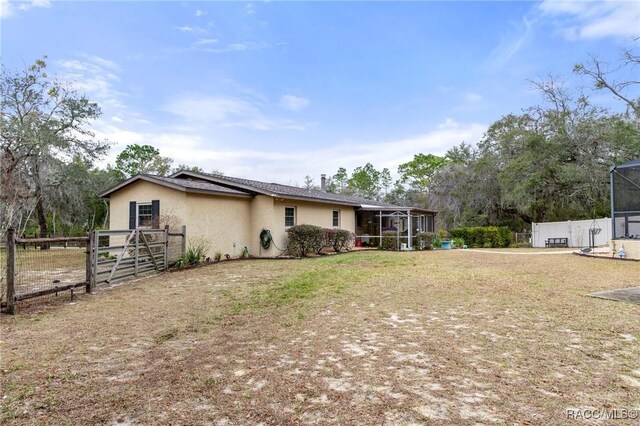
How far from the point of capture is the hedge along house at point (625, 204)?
13562mm

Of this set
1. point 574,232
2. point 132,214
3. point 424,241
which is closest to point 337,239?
point 424,241

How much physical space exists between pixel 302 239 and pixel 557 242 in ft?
52.8

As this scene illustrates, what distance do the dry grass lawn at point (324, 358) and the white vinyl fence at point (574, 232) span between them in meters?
16.4

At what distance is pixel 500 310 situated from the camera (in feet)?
18.7

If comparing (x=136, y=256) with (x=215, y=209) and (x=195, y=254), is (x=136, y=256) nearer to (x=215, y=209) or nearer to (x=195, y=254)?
(x=195, y=254)

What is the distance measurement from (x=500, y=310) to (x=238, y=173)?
→ 116ft

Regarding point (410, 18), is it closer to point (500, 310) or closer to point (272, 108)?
point (272, 108)

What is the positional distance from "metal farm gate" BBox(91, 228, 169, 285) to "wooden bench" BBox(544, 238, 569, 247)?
69.6ft

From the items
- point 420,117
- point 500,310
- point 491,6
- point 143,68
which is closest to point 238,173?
point 420,117

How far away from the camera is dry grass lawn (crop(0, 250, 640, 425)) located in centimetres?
276

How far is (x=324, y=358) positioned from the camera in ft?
12.4

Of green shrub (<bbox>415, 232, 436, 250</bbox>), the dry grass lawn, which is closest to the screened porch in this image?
green shrub (<bbox>415, 232, 436, 250</bbox>)

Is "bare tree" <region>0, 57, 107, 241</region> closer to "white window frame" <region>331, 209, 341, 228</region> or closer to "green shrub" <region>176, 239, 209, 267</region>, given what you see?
"green shrub" <region>176, 239, 209, 267</region>

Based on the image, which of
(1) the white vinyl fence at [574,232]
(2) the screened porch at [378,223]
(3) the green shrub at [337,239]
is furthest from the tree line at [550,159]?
(3) the green shrub at [337,239]
